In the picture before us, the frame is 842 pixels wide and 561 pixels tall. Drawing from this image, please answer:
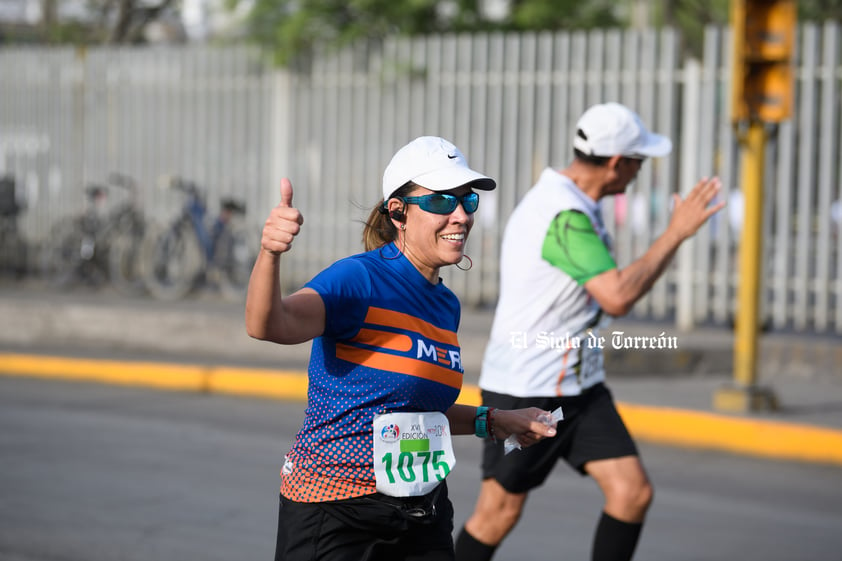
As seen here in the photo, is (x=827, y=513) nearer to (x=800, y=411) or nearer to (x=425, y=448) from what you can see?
(x=800, y=411)

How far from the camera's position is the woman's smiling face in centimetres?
329

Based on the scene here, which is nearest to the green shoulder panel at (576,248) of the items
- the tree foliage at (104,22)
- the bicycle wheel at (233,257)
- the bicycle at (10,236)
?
the bicycle wheel at (233,257)

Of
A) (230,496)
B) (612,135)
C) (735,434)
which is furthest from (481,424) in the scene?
(735,434)

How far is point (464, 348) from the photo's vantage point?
11227 millimetres

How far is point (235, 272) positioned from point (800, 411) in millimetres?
7369

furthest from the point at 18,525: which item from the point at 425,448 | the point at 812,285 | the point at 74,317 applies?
the point at 812,285

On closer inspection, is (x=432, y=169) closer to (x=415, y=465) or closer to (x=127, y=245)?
(x=415, y=465)

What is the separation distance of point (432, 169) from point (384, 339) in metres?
0.44

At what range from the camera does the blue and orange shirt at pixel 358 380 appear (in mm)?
3162

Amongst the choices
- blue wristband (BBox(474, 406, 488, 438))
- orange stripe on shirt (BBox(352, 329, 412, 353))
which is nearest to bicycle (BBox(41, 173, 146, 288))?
blue wristband (BBox(474, 406, 488, 438))

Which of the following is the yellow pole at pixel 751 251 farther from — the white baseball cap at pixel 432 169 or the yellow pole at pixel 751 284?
the white baseball cap at pixel 432 169

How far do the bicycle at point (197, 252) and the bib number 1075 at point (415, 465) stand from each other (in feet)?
37.2

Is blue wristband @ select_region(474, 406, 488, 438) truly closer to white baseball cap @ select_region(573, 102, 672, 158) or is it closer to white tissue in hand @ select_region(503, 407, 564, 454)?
white tissue in hand @ select_region(503, 407, 564, 454)

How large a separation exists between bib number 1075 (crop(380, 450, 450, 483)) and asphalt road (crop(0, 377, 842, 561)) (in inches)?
103
